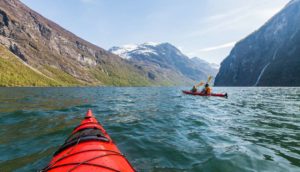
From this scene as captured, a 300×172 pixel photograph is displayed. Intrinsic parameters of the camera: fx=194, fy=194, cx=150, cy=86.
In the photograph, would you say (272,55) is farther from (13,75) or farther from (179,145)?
(13,75)

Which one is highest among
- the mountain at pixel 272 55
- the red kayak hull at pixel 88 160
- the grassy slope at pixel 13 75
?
the mountain at pixel 272 55

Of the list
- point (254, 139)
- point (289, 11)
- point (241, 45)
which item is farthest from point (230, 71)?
point (254, 139)

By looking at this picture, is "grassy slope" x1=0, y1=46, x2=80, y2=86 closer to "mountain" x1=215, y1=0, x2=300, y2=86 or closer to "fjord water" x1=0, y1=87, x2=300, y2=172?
"fjord water" x1=0, y1=87, x2=300, y2=172

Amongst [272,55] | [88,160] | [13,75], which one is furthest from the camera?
[272,55]

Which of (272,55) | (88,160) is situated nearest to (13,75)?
(88,160)

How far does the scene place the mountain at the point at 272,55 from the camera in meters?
121

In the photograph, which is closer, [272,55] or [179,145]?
[179,145]

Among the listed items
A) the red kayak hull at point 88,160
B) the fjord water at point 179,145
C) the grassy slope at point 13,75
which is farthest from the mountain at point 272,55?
the grassy slope at point 13,75

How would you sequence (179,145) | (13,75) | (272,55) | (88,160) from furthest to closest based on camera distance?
(272,55), (13,75), (179,145), (88,160)

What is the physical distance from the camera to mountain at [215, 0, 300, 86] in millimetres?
120938

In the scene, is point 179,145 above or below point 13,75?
below

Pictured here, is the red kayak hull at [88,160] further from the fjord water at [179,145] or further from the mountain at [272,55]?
the mountain at [272,55]

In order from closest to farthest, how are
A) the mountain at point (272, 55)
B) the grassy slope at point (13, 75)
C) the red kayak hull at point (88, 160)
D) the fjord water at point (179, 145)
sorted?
the red kayak hull at point (88, 160), the fjord water at point (179, 145), the grassy slope at point (13, 75), the mountain at point (272, 55)

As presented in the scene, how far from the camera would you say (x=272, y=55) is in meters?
146
